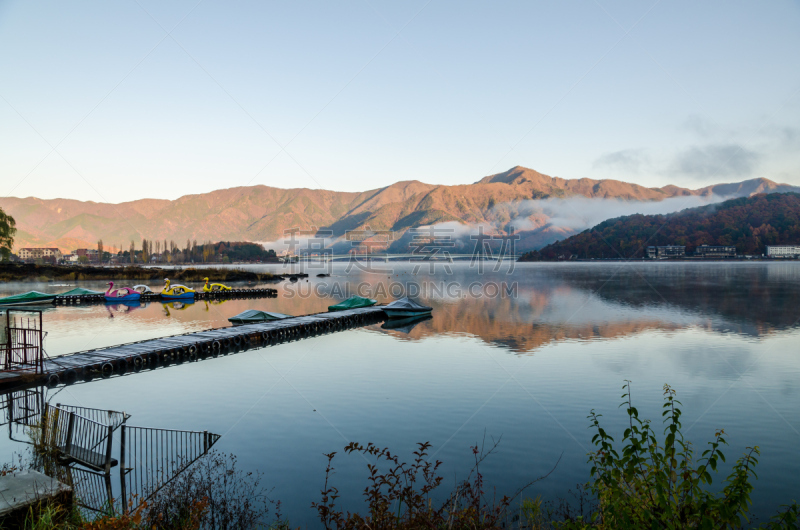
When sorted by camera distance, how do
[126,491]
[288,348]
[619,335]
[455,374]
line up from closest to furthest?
[126,491], [455,374], [288,348], [619,335]

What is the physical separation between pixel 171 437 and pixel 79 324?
37.2 m

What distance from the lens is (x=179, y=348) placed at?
101 feet

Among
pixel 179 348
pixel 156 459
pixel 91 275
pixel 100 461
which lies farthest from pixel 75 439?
pixel 91 275

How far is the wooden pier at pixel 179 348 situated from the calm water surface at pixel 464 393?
117 cm

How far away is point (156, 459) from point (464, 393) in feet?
44.9

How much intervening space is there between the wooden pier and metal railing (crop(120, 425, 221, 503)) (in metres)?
9.16

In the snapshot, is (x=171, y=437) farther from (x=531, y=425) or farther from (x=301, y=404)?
(x=531, y=425)

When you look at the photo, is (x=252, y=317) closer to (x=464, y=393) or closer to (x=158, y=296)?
(x=464, y=393)

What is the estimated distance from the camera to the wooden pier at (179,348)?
79.7 ft

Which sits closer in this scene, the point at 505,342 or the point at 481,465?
the point at 481,465

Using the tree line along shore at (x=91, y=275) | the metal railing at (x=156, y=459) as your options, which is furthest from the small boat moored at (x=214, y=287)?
the metal railing at (x=156, y=459)

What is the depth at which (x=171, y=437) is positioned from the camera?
16953mm

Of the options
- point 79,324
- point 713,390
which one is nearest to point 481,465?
point 713,390

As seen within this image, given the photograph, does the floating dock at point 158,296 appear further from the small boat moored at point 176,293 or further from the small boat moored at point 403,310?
the small boat moored at point 403,310
